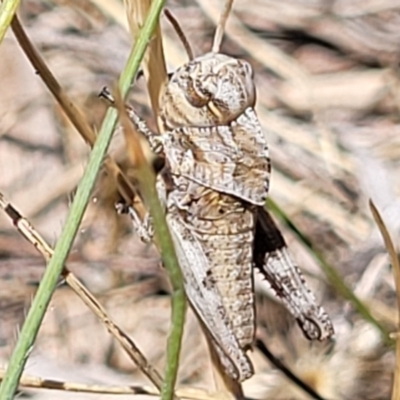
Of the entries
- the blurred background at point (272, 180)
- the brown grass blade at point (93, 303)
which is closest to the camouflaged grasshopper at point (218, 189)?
the brown grass blade at point (93, 303)

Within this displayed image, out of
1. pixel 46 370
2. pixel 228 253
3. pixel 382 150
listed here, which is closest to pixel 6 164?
pixel 46 370

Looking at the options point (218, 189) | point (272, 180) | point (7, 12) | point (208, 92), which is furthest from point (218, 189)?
point (272, 180)

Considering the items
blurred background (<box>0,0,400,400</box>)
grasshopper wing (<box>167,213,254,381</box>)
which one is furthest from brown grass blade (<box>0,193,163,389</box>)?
blurred background (<box>0,0,400,400</box>)

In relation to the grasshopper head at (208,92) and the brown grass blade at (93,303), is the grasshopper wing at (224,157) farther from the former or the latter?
the brown grass blade at (93,303)

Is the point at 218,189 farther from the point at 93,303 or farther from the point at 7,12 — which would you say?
the point at 7,12

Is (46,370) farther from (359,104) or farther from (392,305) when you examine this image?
(359,104)
